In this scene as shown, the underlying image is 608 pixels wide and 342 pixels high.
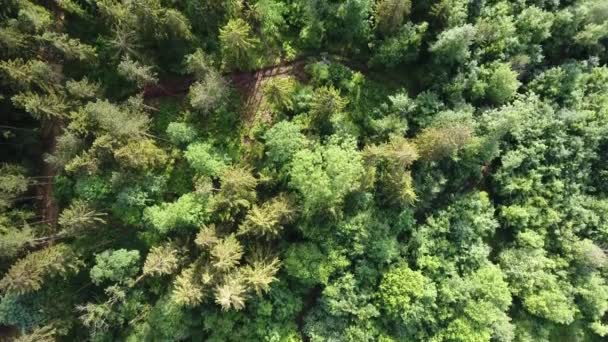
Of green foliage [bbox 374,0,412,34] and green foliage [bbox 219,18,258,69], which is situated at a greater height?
green foliage [bbox 374,0,412,34]

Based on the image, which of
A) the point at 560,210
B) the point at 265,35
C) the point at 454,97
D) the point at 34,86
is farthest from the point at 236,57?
the point at 560,210

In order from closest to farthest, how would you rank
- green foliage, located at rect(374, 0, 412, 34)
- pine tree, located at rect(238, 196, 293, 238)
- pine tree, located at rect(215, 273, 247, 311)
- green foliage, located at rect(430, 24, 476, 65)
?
pine tree, located at rect(215, 273, 247, 311) → pine tree, located at rect(238, 196, 293, 238) → green foliage, located at rect(374, 0, 412, 34) → green foliage, located at rect(430, 24, 476, 65)

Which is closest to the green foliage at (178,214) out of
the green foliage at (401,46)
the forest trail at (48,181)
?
the forest trail at (48,181)

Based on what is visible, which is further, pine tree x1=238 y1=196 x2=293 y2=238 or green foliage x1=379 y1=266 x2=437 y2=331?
green foliage x1=379 y1=266 x2=437 y2=331

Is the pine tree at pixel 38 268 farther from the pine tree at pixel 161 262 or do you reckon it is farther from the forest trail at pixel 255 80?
the forest trail at pixel 255 80

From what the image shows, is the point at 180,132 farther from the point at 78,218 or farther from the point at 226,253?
the point at 226,253

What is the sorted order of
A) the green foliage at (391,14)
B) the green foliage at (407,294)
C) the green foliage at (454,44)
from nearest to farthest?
the green foliage at (391,14) → the green foliage at (454,44) → the green foliage at (407,294)

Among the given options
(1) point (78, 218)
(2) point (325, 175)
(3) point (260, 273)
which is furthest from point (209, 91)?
(3) point (260, 273)

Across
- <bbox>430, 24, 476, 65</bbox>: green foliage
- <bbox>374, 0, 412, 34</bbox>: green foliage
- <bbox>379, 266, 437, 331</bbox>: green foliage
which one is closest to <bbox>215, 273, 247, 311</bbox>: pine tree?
<bbox>379, 266, 437, 331</bbox>: green foliage

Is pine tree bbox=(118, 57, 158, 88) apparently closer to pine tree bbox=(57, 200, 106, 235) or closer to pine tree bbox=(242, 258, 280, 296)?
pine tree bbox=(57, 200, 106, 235)

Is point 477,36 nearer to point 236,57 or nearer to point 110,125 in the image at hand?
point 236,57
